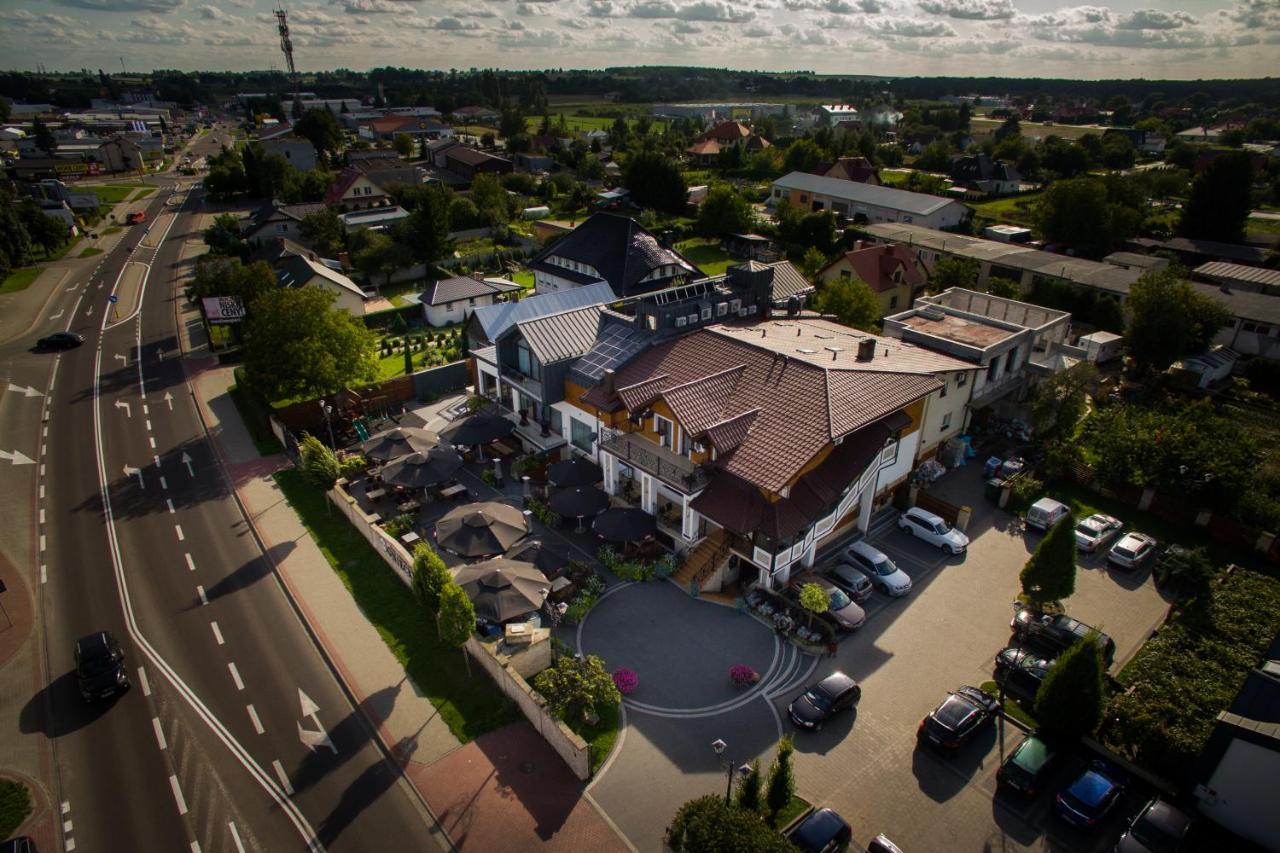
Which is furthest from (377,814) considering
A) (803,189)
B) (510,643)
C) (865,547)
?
(803,189)

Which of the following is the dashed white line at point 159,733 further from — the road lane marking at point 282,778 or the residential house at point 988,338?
the residential house at point 988,338

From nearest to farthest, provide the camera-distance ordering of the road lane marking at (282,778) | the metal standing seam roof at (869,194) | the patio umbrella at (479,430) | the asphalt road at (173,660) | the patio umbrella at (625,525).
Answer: the asphalt road at (173,660)
the road lane marking at (282,778)
the patio umbrella at (625,525)
the patio umbrella at (479,430)
the metal standing seam roof at (869,194)

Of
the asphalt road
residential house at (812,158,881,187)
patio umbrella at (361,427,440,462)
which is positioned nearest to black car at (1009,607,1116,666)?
the asphalt road

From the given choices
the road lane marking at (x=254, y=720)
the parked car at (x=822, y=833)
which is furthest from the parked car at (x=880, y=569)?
the road lane marking at (x=254, y=720)

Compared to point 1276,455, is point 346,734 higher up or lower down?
lower down

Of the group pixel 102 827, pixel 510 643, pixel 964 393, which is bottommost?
pixel 102 827

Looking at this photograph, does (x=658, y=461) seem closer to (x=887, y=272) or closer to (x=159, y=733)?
(x=159, y=733)

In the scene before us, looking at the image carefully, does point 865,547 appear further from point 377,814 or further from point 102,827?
point 102,827

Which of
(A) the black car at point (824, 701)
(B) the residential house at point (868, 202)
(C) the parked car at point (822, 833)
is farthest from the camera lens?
(B) the residential house at point (868, 202)
